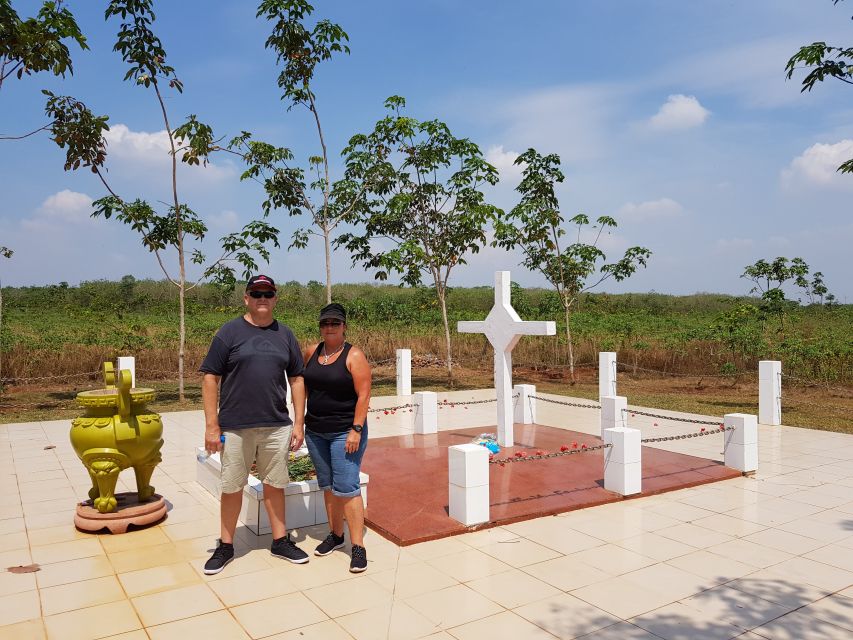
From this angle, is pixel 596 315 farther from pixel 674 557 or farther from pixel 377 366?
pixel 674 557

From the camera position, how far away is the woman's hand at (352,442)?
432 cm

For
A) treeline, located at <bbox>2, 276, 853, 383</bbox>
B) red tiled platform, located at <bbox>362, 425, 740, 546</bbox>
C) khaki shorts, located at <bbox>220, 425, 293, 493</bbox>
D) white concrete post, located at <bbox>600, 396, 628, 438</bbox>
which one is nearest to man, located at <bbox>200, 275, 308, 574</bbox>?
khaki shorts, located at <bbox>220, 425, 293, 493</bbox>

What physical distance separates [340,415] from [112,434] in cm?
199

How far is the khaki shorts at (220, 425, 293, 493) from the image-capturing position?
4.34 m

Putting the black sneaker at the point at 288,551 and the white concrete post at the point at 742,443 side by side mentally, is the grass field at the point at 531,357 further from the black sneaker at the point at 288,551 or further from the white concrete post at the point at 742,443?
the black sneaker at the point at 288,551

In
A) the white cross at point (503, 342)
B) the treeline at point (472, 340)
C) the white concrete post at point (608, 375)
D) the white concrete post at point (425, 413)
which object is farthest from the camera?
the treeline at point (472, 340)

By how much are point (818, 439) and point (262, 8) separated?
463 inches

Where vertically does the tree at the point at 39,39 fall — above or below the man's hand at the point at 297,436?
above

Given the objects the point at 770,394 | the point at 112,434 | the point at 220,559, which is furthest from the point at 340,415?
the point at 770,394

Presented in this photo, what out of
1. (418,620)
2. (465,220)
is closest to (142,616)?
(418,620)

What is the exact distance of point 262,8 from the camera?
11555mm

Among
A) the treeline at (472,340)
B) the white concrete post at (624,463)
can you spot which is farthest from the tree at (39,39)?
the white concrete post at (624,463)

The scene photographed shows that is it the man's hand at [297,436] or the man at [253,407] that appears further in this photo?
the man's hand at [297,436]

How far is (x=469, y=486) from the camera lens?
5.20 m
